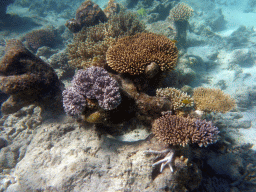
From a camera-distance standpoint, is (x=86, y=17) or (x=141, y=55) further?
(x=86, y=17)

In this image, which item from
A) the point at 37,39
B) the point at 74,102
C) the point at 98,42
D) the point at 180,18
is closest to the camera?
the point at 74,102

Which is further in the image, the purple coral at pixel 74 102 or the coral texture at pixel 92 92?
the purple coral at pixel 74 102

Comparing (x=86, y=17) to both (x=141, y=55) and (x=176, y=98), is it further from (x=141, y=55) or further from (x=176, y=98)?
(x=176, y=98)

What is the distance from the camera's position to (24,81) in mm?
3746

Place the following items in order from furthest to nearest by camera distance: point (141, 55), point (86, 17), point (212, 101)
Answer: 1. point (86, 17)
2. point (212, 101)
3. point (141, 55)

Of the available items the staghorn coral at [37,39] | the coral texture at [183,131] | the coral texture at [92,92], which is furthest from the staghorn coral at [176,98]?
the staghorn coral at [37,39]

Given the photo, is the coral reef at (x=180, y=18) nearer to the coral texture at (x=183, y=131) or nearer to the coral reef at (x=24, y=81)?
the coral texture at (x=183, y=131)

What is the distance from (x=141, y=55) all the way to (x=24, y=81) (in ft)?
10.8

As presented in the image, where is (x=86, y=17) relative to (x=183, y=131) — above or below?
above

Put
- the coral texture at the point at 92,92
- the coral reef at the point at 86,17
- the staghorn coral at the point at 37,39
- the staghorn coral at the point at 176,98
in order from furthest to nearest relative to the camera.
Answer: the staghorn coral at the point at 37,39, the coral reef at the point at 86,17, the staghorn coral at the point at 176,98, the coral texture at the point at 92,92

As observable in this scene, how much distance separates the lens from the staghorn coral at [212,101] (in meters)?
4.29

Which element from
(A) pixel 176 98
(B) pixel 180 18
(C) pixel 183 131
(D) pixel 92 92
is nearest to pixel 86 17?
(D) pixel 92 92

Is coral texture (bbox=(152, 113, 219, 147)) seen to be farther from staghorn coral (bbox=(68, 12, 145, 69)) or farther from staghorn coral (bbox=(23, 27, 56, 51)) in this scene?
staghorn coral (bbox=(23, 27, 56, 51))

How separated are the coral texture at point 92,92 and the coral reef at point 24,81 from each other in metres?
1.45
